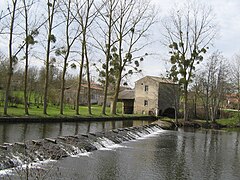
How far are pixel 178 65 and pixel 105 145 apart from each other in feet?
79.4

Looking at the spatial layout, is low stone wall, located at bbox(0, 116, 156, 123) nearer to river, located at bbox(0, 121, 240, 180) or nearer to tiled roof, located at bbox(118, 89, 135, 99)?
river, located at bbox(0, 121, 240, 180)

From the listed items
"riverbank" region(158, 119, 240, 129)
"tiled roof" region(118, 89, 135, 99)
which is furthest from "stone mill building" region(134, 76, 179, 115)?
"riverbank" region(158, 119, 240, 129)

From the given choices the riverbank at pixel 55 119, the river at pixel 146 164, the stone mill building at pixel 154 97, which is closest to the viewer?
the river at pixel 146 164

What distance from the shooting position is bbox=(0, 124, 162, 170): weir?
1264 centimetres

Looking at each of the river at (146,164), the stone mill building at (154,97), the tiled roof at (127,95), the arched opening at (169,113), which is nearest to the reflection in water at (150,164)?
the river at (146,164)

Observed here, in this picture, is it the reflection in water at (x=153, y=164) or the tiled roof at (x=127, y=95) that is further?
the tiled roof at (x=127, y=95)

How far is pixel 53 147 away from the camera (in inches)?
601

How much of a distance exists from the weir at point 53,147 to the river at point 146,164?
1.88ft

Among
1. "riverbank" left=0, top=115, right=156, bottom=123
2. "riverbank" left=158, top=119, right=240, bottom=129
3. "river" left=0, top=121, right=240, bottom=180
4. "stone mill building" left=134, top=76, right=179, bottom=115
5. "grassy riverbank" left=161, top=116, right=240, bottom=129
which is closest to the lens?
"river" left=0, top=121, right=240, bottom=180

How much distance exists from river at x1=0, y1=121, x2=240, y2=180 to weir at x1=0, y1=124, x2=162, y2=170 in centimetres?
57

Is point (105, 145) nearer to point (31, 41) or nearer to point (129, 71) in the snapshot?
point (31, 41)

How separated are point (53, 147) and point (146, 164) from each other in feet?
14.4

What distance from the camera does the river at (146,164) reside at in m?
12.1

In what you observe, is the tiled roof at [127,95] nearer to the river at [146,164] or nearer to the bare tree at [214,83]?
the bare tree at [214,83]
